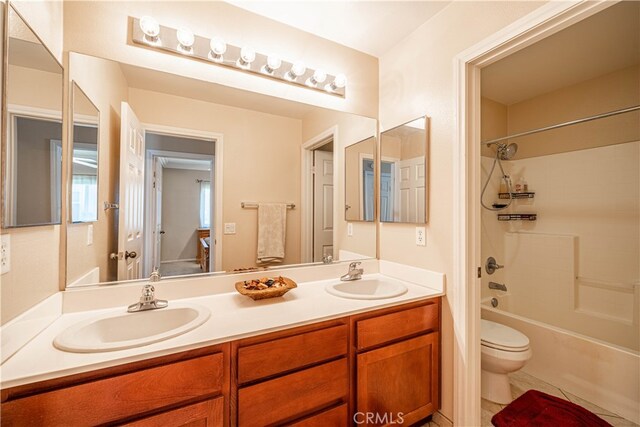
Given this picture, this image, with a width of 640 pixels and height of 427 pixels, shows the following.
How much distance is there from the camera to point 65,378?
780 millimetres

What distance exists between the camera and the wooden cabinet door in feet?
4.24

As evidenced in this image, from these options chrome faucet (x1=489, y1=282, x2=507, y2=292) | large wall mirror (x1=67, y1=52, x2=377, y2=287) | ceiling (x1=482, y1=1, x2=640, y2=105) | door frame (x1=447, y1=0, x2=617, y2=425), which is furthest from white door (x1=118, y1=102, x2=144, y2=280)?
chrome faucet (x1=489, y1=282, x2=507, y2=292)

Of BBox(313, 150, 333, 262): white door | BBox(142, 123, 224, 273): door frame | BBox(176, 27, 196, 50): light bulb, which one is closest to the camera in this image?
BBox(176, 27, 196, 50): light bulb

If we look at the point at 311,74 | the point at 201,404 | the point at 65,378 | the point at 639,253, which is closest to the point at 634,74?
the point at 639,253

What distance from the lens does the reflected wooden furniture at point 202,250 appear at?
57.2 inches

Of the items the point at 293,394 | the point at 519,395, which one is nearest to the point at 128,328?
the point at 293,394

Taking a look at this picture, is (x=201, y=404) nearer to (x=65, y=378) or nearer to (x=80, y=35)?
(x=65, y=378)

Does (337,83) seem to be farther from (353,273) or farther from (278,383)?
(278,383)

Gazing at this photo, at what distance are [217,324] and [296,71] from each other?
1.51m

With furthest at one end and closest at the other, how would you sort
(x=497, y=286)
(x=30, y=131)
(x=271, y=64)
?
(x=497, y=286) → (x=271, y=64) → (x=30, y=131)

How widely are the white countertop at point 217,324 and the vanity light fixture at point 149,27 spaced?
1.34 metres

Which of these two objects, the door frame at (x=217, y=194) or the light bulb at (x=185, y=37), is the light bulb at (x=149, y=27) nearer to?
the light bulb at (x=185, y=37)

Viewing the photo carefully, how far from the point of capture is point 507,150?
2.59 meters

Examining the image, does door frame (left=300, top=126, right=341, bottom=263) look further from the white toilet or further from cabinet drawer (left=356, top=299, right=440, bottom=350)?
the white toilet
